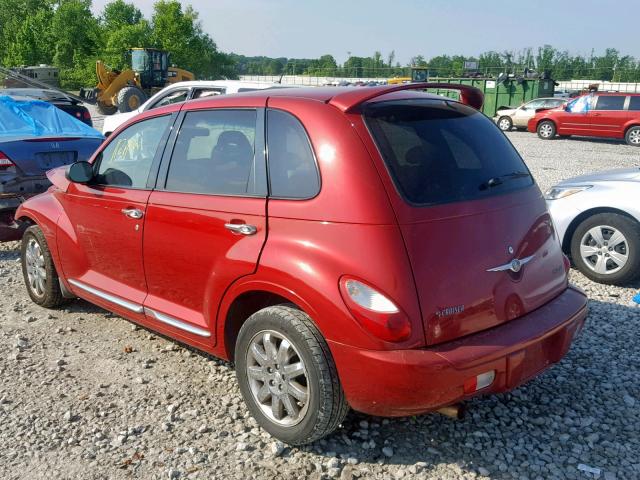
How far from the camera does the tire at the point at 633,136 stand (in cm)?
1964

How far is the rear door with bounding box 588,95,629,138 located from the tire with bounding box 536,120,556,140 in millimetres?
1442

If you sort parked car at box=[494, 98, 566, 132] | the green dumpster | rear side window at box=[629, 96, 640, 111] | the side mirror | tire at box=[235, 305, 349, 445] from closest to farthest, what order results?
tire at box=[235, 305, 349, 445], the side mirror, rear side window at box=[629, 96, 640, 111], parked car at box=[494, 98, 566, 132], the green dumpster

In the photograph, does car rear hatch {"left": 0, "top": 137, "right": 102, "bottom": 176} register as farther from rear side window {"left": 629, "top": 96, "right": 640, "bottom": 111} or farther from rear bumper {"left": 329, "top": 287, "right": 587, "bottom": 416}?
rear side window {"left": 629, "top": 96, "right": 640, "bottom": 111}

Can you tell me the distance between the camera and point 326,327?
9.14ft

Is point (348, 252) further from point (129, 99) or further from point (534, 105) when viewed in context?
point (534, 105)

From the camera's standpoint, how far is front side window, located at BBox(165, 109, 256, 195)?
11.0 feet

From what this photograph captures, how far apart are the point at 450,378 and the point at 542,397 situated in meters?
1.29

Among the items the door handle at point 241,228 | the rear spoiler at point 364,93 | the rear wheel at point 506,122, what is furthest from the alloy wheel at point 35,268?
the rear wheel at point 506,122

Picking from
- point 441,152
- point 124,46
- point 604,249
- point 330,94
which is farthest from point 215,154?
point 124,46

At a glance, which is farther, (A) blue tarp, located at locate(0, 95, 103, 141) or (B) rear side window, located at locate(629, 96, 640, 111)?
(B) rear side window, located at locate(629, 96, 640, 111)

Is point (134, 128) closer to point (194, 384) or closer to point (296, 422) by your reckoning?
point (194, 384)

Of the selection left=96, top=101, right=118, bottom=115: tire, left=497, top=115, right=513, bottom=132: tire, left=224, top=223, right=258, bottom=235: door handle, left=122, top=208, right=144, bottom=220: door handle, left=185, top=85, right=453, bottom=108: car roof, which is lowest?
left=497, top=115, right=513, bottom=132: tire

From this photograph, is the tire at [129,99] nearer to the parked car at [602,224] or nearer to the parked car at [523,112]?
the parked car at [523,112]

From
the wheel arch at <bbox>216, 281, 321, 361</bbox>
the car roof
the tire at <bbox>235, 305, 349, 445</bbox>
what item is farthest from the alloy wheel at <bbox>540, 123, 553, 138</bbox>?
the tire at <bbox>235, 305, 349, 445</bbox>
